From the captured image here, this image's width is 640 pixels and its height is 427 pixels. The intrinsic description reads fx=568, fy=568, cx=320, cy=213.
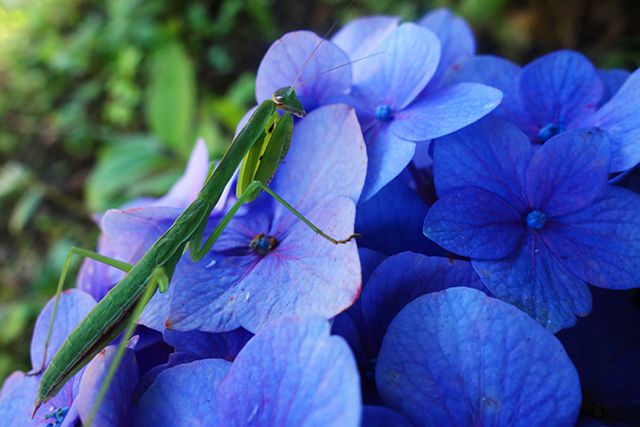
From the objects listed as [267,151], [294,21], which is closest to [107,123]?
[294,21]

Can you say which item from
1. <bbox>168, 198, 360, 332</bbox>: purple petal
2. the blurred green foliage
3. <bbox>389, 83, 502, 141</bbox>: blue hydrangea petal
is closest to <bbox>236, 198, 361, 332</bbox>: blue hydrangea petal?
<bbox>168, 198, 360, 332</bbox>: purple petal

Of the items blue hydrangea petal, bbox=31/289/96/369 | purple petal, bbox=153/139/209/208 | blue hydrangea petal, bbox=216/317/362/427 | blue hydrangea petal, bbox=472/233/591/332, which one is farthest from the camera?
purple petal, bbox=153/139/209/208

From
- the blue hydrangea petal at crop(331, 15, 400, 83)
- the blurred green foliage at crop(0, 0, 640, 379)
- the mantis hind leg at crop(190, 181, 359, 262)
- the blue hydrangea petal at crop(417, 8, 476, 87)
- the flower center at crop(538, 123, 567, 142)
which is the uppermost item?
the blue hydrangea petal at crop(331, 15, 400, 83)

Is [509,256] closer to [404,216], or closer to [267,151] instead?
[404,216]

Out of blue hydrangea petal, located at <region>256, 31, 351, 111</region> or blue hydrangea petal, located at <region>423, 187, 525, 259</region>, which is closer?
blue hydrangea petal, located at <region>423, 187, 525, 259</region>

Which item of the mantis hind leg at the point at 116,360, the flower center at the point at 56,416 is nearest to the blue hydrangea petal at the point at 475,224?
the mantis hind leg at the point at 116,360

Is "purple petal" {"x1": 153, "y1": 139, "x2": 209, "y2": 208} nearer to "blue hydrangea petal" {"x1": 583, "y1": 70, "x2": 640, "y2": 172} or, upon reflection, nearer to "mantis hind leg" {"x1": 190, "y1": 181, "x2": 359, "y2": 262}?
"mantis hind leg" {"x1": 190, "y1": 181, "x2": 359, "y2": 262}

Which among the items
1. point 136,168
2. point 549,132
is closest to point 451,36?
point 549,132
